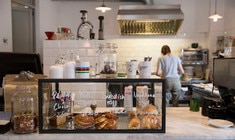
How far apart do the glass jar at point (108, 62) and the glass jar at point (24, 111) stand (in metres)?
0.51

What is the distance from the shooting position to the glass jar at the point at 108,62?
4.93 feet

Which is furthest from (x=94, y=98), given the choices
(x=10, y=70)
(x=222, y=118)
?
(x=222, y=118)

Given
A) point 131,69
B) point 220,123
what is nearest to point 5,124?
point 131,69

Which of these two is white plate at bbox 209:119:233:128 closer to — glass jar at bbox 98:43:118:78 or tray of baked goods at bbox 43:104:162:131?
tray of baked goods at bbox 43:104:162:131

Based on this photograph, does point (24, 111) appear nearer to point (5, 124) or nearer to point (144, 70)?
point (5, 124)

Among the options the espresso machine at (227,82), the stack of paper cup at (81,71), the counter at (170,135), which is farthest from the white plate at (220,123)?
the stack of paper cup at (81,71)

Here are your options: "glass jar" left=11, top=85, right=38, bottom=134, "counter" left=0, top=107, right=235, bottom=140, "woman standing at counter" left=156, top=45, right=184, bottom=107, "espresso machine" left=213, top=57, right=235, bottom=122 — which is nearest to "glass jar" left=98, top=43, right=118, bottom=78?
"counter" left=0, top=107, right=235, bottom=140

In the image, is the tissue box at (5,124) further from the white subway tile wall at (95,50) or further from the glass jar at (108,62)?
the glass jar at (108,62)

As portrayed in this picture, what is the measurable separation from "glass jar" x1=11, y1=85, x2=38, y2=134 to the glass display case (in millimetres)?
64

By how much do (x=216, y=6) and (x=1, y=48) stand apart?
465cm

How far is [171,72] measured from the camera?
A: 13.9ft

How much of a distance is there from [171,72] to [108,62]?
2894 mm

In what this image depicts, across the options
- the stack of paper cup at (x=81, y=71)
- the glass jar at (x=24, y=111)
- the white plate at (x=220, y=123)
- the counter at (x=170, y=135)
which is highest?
A: the stack of paper cup at (x=81, y=71)

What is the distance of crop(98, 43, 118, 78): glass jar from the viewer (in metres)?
1.50
